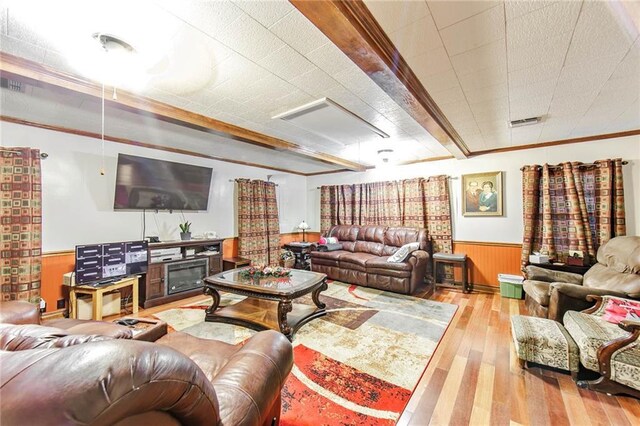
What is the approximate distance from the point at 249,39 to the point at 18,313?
96.0 inches

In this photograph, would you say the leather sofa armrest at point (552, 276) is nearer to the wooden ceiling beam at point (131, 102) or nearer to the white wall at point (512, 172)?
the white wall at point (512, 172)

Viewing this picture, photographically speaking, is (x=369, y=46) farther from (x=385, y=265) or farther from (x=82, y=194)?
(x=82, y=194)

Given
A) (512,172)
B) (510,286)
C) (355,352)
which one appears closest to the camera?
(355,352)

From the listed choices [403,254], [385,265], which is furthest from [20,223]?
[403,254]

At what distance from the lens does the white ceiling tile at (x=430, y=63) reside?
5.62ft

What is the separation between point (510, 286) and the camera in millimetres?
3920

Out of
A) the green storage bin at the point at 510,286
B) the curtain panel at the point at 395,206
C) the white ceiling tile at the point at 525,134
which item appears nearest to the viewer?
the white ceiling tile at the point at 525,134

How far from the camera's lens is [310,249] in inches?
215

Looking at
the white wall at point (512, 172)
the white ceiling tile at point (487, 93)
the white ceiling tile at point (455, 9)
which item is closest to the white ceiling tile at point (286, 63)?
the white ceiling tile at point (455, 9)

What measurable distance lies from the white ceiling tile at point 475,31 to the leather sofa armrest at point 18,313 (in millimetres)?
3291

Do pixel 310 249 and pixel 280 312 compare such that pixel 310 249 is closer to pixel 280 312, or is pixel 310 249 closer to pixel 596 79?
pixel 280 312

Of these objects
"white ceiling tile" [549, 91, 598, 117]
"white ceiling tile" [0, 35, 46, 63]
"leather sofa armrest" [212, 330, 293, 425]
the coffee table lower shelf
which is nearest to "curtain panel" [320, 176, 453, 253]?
"white ceiling tile" [549, 91, 598, 117]

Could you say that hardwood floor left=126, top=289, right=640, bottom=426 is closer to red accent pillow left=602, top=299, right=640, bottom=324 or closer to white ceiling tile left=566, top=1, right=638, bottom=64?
red accent pillow left=602, top=299, right=640, bottom=324

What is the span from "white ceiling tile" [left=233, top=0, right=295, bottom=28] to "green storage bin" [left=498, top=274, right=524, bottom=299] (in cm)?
443
